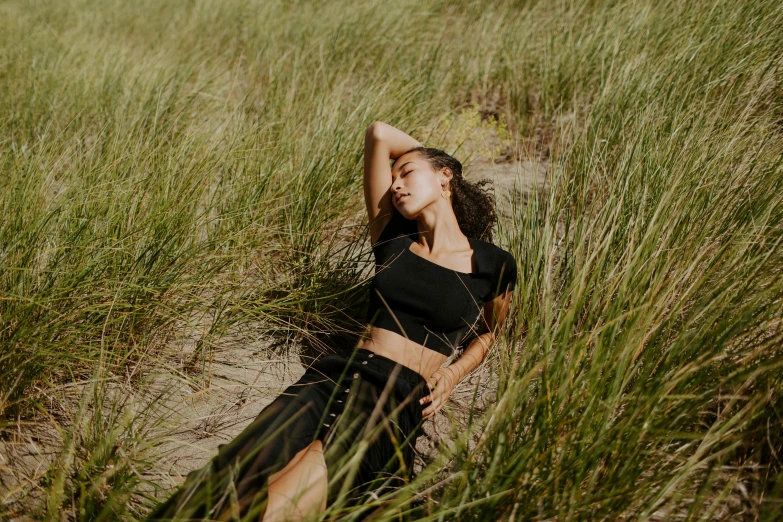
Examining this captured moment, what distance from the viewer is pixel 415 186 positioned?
2344 mm

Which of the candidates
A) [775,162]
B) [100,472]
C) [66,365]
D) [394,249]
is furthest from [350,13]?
→ [100,472]

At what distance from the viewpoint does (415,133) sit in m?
3.51

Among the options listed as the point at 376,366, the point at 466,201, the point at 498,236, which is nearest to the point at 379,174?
the point at 466,201

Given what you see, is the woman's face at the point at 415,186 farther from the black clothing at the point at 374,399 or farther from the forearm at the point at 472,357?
the forearm at the point at 472,357

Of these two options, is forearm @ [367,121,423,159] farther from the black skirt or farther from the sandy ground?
the black skirt

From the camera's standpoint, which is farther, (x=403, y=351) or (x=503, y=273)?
(x=503, y=273)

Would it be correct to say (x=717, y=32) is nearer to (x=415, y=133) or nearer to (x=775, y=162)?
(x=775, y=162)

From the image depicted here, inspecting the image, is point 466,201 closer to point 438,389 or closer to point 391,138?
point 391,138

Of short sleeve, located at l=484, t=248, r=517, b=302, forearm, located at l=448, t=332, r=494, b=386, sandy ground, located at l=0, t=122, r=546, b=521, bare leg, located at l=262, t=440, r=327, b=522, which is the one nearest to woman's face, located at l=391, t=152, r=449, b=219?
short sleeve, located at l=484, t=248, r=517, b=302

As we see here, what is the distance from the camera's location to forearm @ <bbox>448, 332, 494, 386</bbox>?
2.23 metres

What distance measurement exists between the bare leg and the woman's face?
1087mm

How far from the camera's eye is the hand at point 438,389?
2.06m

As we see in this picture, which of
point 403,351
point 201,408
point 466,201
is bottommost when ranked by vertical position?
point 201,408

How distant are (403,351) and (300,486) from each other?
0.71 m
